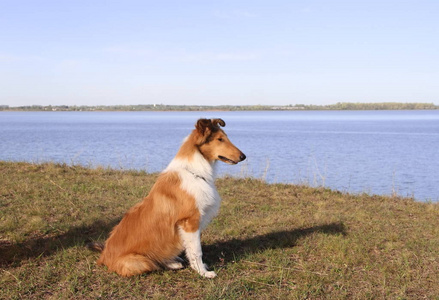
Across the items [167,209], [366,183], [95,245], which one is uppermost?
[167,209]

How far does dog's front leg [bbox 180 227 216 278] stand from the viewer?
5387 millimetres

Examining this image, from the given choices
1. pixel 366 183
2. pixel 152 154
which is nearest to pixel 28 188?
pixel 366 183

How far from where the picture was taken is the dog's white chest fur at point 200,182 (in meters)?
5.46

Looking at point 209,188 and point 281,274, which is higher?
point 209,188

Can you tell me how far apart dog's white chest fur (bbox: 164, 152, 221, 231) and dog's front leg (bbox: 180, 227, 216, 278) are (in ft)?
0.81

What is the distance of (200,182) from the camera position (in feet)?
18.1

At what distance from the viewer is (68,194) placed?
32.1 feet

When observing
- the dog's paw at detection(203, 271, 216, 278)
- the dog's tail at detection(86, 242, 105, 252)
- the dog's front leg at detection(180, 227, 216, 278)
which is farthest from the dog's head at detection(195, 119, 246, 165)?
the dog's tail at detection(86, 242, 105, 252)

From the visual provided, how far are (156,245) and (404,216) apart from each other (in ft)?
20.2

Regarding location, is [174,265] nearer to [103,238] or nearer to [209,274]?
[209,274]

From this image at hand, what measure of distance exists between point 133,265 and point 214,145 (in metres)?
1.89

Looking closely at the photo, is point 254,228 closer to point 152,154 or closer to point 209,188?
point 209,188

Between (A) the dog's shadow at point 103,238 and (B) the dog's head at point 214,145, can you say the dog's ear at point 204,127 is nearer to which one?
(B) the dog's head at point 214,145

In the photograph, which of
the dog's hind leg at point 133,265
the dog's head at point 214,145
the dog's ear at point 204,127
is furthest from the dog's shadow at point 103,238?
the dog's ear at point 204,127
